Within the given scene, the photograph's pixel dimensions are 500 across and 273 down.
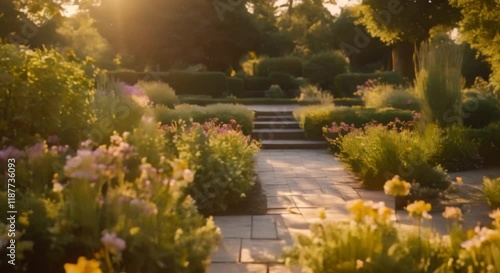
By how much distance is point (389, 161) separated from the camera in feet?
27.5

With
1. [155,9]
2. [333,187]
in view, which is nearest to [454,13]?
[333,187]

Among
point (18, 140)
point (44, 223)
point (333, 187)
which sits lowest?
point (333, 187)

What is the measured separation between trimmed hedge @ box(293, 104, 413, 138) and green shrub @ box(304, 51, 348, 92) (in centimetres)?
1779

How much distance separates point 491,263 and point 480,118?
10907mm

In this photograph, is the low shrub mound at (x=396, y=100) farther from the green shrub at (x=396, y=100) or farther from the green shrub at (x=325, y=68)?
the green shrub at (x=325, y=68)

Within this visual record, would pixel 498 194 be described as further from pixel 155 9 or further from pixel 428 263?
pixel 155 9

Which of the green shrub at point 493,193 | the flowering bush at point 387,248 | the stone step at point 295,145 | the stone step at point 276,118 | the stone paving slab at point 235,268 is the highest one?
the flowering bush at point 387,248

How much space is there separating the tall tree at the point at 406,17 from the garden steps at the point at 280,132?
5.53 metres

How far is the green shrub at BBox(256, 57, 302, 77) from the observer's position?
34.6m

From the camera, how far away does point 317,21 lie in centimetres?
5491

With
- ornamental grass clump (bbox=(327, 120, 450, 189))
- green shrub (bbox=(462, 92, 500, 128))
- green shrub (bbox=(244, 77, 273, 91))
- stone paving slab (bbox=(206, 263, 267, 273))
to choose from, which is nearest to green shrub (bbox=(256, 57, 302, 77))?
green shrub (bbox=(244, 77, 273, 91))

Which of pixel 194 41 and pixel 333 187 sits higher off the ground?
pixel 194 41

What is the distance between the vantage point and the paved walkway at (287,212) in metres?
5.05

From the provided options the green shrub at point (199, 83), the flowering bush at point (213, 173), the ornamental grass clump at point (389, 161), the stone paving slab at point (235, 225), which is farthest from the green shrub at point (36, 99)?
the green shrub at point (199, 83)
